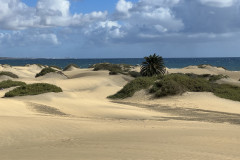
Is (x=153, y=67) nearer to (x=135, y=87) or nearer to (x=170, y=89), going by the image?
(x=135, y=87)

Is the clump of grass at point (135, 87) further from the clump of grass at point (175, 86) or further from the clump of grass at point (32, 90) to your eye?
the clump of grass at point (32, 90)

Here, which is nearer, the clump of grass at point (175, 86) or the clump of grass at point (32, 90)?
the clump of grass at point (32, 90)

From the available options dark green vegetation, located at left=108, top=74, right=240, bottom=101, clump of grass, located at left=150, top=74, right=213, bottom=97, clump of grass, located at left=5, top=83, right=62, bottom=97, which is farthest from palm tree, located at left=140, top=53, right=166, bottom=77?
clump of grass, located at left=5, top=83, right=62, bottom=97

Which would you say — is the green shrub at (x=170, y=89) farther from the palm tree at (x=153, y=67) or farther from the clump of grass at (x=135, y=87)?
the palm tree at (x=153, y=67)

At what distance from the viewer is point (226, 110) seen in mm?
21031

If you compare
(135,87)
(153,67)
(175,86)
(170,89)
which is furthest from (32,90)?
(153,67)

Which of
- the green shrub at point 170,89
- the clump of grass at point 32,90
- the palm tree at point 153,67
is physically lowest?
the clump of grass at point 32,90

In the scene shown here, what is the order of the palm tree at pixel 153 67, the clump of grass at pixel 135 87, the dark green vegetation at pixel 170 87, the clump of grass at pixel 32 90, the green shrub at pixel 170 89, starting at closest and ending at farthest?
the clump of grass at pixel 32 90
the green shrub at pixel 170 89
the dark green vegetation at pixel 170 87
the clump of grass at pixel 135 87
the palm tree at pixel 153 67

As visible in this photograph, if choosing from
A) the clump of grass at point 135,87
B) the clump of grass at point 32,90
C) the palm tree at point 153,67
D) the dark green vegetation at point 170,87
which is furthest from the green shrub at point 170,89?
the palm tree at point 153,67

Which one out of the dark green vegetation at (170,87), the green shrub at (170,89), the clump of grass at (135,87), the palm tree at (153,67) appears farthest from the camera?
the palm tree at (153,67)

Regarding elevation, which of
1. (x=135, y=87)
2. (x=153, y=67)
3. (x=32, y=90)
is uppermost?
(x=153, y=67)

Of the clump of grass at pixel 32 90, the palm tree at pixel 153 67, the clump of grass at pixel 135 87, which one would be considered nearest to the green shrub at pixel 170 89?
the clump of grass at pixel 135 87

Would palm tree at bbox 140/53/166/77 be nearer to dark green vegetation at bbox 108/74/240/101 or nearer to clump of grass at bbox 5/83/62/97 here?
dark green vegetation at bbox 108/74/240/101

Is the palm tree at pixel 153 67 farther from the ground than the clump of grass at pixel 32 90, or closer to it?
farther from the ground
